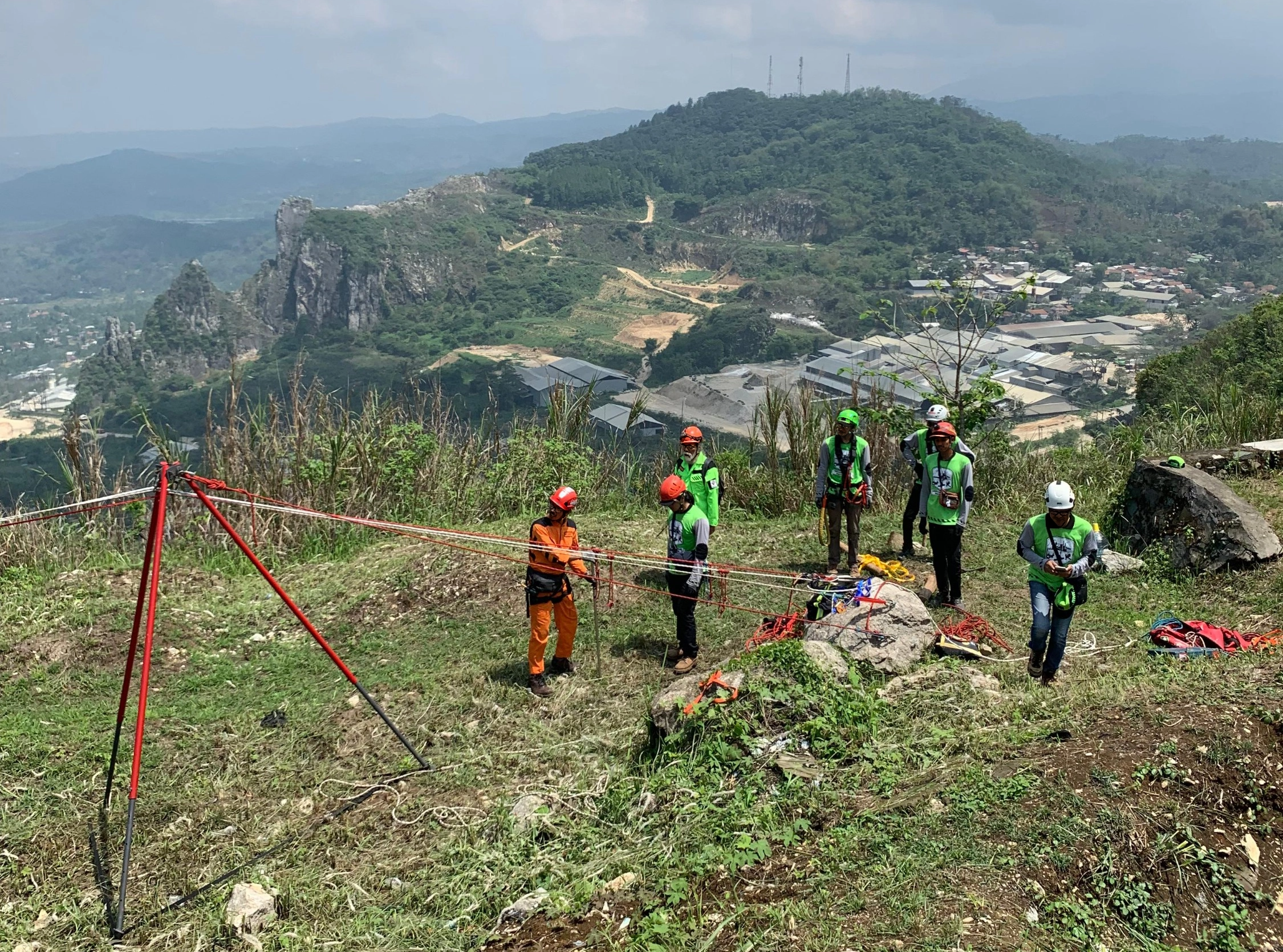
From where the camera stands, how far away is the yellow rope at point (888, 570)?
25.5 ft

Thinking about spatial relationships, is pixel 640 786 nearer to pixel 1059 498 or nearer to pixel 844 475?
pixel 1059 498

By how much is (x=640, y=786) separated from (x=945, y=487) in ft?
11.6

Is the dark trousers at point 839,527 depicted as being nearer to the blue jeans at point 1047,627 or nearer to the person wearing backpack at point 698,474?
the person wearing backpack at point 698,474

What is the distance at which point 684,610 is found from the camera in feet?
21.5

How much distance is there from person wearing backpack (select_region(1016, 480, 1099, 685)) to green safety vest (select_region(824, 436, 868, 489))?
2100mm

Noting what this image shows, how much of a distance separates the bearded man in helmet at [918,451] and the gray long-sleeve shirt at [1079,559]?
58.5 inches

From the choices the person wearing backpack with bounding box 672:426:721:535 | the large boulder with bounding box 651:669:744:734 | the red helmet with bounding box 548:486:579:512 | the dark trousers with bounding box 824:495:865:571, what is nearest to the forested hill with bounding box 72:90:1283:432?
the dark trousers with bounding box 824:495:865:571

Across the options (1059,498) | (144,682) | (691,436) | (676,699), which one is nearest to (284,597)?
(144,682)

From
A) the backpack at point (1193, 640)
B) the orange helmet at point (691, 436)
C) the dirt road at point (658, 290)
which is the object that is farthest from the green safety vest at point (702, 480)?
the dirt road at point (658, 290)

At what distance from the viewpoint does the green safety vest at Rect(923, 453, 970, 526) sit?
6.89 m

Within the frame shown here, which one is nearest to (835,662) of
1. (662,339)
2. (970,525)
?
(970,525)

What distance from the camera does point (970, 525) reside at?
9.53m

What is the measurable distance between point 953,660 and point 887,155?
140685mm

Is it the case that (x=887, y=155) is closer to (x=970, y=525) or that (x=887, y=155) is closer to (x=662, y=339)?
(x=662, y=339)
